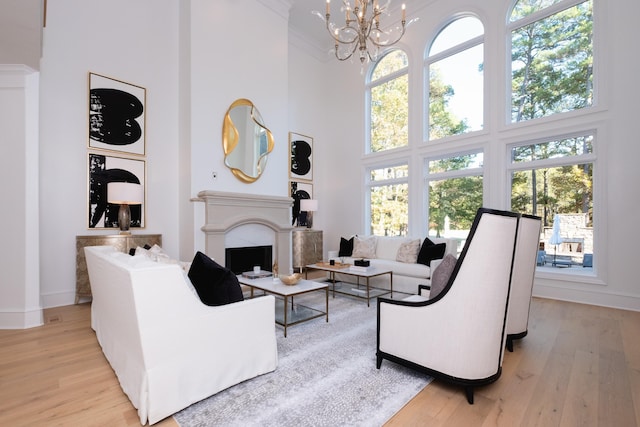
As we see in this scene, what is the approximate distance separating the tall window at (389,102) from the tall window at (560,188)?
214 cm

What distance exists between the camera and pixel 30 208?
3.20m

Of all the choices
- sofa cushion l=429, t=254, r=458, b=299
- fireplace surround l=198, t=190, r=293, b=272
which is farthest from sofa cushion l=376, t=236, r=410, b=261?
sofa cushion l=429, t=254, r=458, b=299

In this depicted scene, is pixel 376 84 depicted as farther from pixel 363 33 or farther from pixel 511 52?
pixel 363 33

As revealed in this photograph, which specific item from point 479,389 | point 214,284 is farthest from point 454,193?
point 214,284

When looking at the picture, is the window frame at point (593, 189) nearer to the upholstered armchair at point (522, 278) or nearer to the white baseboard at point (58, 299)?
the upholstered armchair at point (522, 278)

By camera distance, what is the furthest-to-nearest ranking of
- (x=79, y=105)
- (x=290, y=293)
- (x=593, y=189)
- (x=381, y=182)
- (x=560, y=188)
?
(x=381, y=182), (x=560, y=188), (x=593, y=189), (x=79, y=105), (x=290, y=293)

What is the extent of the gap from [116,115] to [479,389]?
5.25m

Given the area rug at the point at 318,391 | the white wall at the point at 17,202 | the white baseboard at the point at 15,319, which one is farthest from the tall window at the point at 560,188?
the white baseboard at the point at 15,319

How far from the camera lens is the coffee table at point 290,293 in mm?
2983

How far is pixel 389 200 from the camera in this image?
643cm

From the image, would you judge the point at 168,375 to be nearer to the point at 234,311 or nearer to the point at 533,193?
the point at 234,311

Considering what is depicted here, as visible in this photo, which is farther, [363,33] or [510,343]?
[363,33]

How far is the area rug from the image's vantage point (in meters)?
1.69

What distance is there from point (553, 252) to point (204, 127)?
5.68 metres
